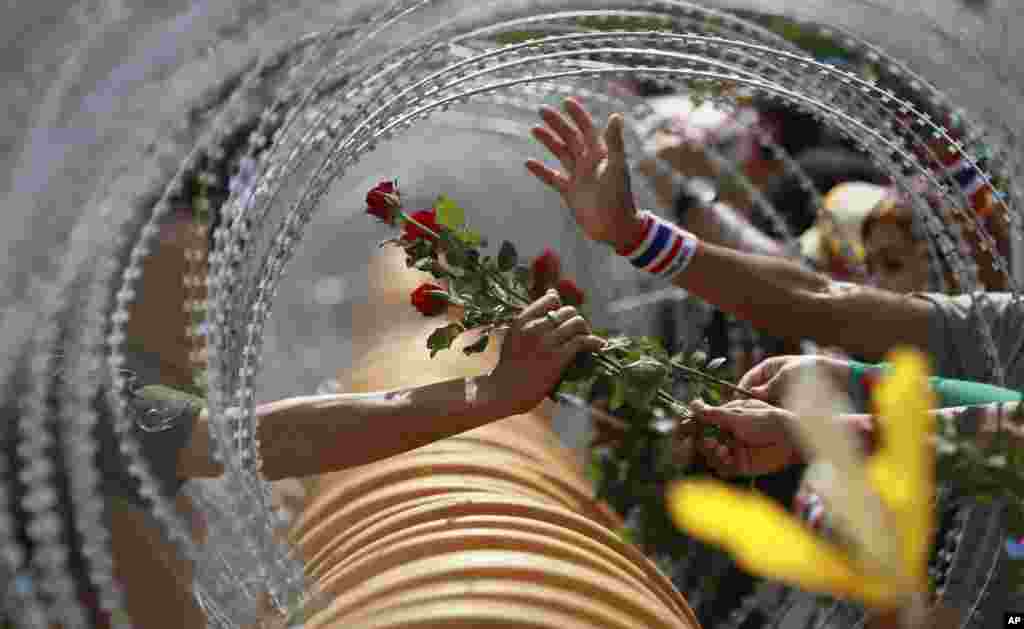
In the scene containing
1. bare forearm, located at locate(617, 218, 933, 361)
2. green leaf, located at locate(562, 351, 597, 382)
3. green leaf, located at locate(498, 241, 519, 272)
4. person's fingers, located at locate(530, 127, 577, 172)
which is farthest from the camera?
bare forearm, located at locate(617, 218, 933, 361)


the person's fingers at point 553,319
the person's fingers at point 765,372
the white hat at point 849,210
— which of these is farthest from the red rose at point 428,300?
the white hat at point 849,210

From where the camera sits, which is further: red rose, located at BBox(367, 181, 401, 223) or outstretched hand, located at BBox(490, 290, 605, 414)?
red rose, located at BBox(367, 181, 401, 223)

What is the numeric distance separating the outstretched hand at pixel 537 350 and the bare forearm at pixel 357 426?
31 mm

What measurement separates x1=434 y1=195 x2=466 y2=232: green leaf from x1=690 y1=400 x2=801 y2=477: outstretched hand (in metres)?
0.47

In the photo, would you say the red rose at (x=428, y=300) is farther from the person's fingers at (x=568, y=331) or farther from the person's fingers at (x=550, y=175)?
the person's fingers at (x=550, y=175)

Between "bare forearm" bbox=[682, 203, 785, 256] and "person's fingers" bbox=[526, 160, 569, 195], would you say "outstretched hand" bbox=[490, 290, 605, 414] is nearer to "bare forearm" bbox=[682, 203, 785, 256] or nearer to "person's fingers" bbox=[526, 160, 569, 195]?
"person's fingers" bbox=[526, 160, 569, 195]

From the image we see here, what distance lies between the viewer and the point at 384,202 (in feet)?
5.79

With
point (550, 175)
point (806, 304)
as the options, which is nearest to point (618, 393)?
point (550, 175)

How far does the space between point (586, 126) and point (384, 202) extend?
0.46m

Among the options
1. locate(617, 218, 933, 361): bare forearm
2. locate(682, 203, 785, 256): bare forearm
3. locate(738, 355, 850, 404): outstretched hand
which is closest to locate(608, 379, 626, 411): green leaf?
locate(738, 355, 850, 404): outstretched hand

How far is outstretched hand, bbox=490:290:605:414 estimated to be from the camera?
1616 mm

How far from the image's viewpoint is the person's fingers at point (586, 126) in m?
2.03

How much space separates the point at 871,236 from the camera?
304 cm

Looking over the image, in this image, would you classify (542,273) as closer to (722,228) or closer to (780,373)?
→ (780,373)
